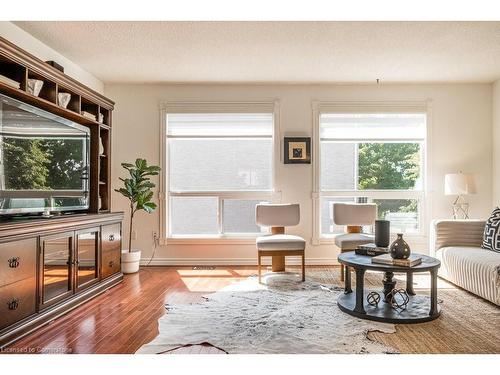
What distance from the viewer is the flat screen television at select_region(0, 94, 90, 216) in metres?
2.63

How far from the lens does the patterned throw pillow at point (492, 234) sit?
3.58m

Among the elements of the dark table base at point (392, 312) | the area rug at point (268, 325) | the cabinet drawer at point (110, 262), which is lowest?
the area rug at point (268, 325)

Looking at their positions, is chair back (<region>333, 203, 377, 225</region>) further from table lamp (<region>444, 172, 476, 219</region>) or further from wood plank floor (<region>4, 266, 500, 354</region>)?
table lamp (<region>444, 172, 476, 219</region>)

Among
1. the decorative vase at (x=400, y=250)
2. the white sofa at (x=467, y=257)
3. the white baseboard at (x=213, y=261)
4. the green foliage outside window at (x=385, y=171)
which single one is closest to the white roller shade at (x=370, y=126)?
the green foliage outside window at (x=385, y=171)

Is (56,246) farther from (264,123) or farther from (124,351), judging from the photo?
(264,123)

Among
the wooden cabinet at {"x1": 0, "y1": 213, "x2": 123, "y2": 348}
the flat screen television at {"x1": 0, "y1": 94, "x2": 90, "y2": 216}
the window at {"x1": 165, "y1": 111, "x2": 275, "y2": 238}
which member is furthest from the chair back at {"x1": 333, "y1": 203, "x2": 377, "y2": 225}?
the flat screen television at {"x1": 0, "y1": 94, "x2": 90, "y2": 216}

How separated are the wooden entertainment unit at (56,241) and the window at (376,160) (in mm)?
2836

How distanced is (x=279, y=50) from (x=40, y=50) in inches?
95.3

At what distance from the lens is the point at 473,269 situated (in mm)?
3326

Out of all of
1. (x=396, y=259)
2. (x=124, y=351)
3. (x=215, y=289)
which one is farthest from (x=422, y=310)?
(x=124, y=351)

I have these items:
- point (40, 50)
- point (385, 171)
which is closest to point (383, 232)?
point (385, 171)

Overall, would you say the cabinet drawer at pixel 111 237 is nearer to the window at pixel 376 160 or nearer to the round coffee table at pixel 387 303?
the round coffee table at pixel 387 303
